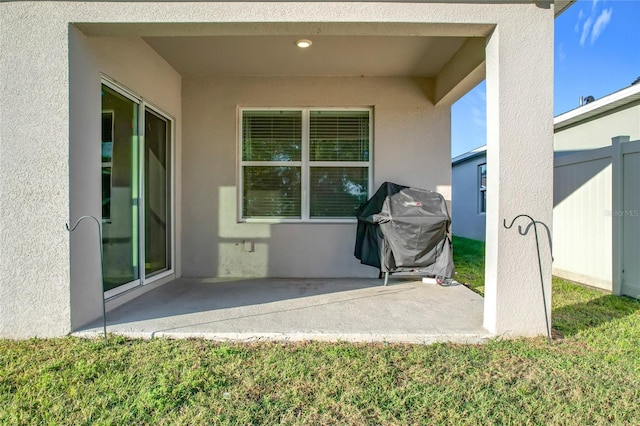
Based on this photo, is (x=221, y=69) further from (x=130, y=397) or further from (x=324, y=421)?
(x=324, y=421)

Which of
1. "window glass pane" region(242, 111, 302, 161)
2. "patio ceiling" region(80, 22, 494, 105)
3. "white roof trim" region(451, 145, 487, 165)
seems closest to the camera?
"patio ceiling" region(80, 22, 494, 105)

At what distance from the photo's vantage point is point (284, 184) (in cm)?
542

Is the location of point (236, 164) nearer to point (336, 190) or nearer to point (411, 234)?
point (336, 190)

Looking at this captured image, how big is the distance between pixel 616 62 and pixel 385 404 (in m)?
21.0

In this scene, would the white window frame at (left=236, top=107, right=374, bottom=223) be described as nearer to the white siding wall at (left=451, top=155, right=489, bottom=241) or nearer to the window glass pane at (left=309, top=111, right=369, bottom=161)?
the window glass pane at (left=309, top=111, right=369, bottom=161)

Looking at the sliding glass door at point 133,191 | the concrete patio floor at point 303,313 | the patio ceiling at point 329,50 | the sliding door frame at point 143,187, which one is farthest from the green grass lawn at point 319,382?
the patio ceiling at point 329,50

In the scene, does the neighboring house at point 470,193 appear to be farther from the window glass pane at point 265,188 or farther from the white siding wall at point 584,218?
the window glass pane at point 265,188

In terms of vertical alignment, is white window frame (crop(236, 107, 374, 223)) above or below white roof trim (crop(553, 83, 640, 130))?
below

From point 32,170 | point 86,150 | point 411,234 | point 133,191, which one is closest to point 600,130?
point 411,234

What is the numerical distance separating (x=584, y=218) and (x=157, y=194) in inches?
229

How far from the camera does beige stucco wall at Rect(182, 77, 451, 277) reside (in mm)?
5277

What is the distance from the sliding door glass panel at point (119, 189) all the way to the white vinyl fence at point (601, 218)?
227 inches

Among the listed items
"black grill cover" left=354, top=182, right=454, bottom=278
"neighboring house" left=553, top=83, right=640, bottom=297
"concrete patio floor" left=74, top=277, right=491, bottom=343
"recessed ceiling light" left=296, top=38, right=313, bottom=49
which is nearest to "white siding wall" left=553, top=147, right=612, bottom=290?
"neighboring house" left=553, top=83, right=640, bottom=297

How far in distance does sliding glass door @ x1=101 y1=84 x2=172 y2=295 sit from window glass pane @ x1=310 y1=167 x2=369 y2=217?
2070 millimetres
